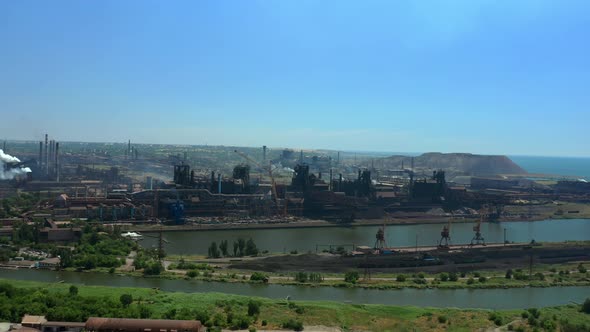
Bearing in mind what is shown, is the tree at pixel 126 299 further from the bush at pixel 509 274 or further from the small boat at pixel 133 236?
the small boat at pixel 133 236

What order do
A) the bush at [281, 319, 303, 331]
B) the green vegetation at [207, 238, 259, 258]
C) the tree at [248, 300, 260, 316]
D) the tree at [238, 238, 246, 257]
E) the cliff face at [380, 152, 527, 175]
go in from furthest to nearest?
the cliff face at [380, 152, 527, 175], the tree at [238, 238, 246, 257], the green vegetation at [207, 238, 259, 258], the tree at [248, 300, 260, 316], the bush at [281, 319, 303, 331]

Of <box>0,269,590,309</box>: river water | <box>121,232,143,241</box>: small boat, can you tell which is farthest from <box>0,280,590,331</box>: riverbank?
<box>121,232,143,241</box>: small boat

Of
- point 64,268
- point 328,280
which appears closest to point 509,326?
point 328,280

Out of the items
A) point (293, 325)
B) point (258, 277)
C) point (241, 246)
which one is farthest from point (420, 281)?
point (241, 246)

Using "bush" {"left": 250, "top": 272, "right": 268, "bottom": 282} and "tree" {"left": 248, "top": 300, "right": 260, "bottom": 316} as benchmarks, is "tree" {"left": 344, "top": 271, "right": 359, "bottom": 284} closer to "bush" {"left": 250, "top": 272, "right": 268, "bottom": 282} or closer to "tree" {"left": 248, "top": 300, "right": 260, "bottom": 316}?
"bush" {"left": 250, "top": 272, "right": 268, "bottom": 282}

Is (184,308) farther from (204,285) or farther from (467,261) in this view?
(467,261)

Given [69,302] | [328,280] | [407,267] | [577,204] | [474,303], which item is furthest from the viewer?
[577,204]
